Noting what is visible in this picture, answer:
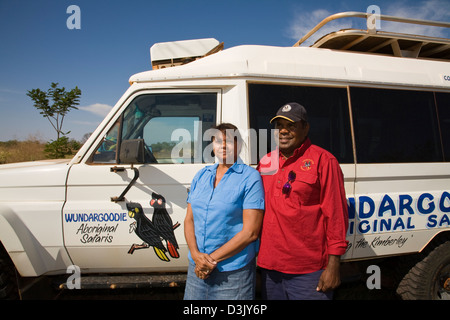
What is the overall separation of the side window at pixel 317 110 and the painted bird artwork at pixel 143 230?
1.20 metres

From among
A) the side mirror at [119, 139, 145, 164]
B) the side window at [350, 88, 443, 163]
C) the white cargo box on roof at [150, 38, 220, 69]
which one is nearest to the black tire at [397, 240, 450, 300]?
the side window at [350, 88, 443, 163]

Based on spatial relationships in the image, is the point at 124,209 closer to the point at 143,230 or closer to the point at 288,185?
the point at 143,230

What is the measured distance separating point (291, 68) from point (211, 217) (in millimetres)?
1626

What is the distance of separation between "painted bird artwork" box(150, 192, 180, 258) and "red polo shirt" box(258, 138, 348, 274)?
3.12 feet

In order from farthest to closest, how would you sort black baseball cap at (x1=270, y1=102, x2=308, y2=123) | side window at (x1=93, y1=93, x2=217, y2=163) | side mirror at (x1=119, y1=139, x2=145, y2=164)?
side window at (x1=93, y1=93, x2=217, y2=163)
side mirror at (x1=119, y1=139, x2=145, y2=164)
black baseball cap at (x1=270, y1=102, x2=308, y2=123)

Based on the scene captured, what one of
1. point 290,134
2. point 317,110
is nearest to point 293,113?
point 290,134

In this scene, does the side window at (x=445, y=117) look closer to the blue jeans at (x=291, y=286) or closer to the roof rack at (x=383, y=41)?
the roof rack at (x=383, y=41)

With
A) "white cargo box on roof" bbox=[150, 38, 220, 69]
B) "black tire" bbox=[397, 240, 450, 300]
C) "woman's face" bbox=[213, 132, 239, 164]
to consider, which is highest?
"white cargo box on roof" bbox=[150, 38, 220, 69]

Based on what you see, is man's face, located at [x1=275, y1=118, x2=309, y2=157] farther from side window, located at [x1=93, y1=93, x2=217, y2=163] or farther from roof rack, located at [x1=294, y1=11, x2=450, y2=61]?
roof rack, located at [x1=294, y1=11, x2=450, y2=61]

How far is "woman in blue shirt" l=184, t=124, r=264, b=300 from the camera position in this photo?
5.19 feet

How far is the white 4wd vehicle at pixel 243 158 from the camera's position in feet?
7.30

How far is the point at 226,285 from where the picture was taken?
1.60 m
